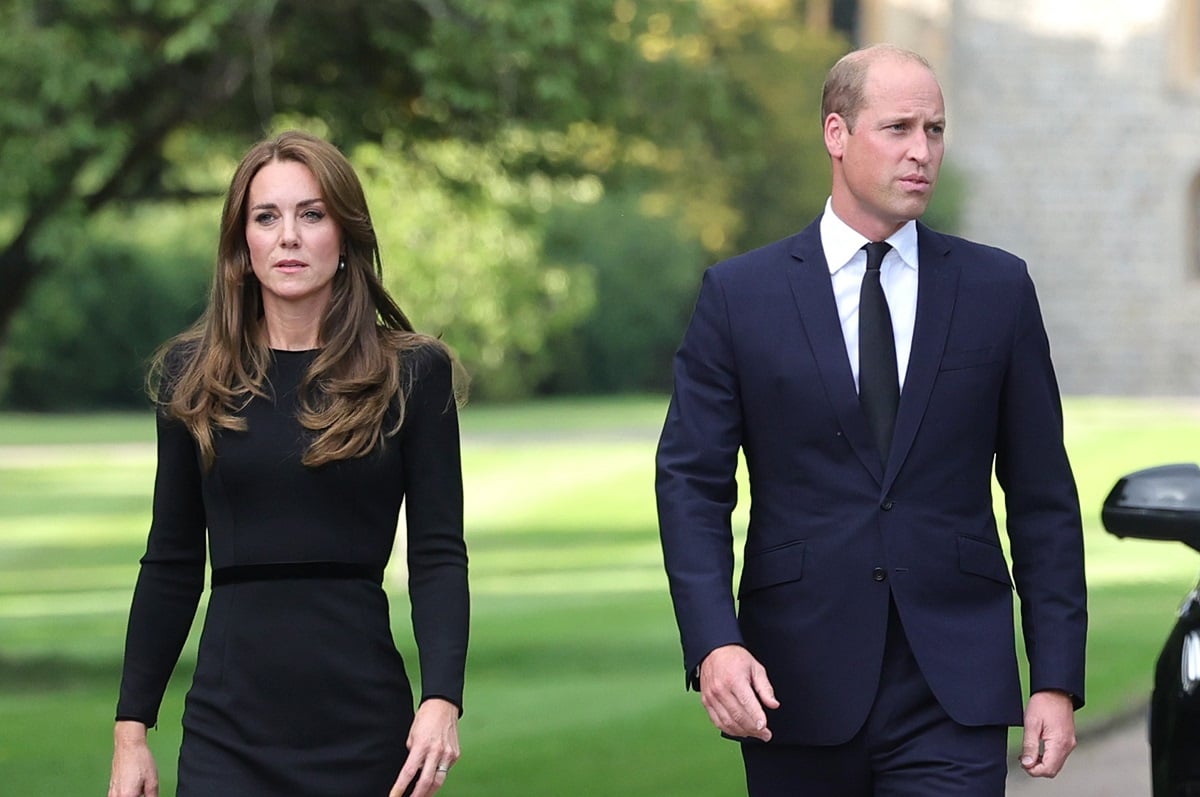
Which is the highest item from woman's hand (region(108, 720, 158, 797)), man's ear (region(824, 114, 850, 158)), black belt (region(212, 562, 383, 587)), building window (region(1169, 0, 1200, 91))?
building window (region(1169, 0, 1200, 91))

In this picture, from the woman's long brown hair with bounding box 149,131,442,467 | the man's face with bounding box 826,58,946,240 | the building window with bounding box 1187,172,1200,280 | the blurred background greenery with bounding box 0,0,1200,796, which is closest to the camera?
the woman's long brown hair with bounding box 149,131,442,467

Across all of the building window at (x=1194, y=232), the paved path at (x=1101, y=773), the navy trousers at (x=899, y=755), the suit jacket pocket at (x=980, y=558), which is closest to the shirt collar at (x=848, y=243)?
the suit jacket pocket at (x=980, y=558)

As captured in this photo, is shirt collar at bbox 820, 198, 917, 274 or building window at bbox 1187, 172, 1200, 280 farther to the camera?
building window at bbox 1187, 172, 1200, 280

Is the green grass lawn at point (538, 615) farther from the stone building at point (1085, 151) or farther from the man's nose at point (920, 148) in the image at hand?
the stone building at point (1085, 151)

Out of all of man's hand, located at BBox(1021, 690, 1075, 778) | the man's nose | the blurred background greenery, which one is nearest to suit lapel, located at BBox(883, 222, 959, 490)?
the man's nose

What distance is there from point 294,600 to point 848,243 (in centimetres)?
122

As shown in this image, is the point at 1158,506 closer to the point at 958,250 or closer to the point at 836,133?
the point at 958,250

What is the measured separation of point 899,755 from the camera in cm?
414

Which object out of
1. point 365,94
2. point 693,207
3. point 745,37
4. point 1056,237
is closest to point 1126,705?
point 365,94

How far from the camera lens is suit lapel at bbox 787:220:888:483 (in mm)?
4176

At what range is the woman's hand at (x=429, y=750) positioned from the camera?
3.82 meters

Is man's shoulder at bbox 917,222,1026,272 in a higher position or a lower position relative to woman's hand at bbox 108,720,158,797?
higher

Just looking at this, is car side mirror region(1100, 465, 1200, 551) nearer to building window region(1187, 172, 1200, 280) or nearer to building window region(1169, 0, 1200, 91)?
building window region(1169, 0, 1200, 91)

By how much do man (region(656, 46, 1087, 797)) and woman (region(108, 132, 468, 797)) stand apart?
495 mm
